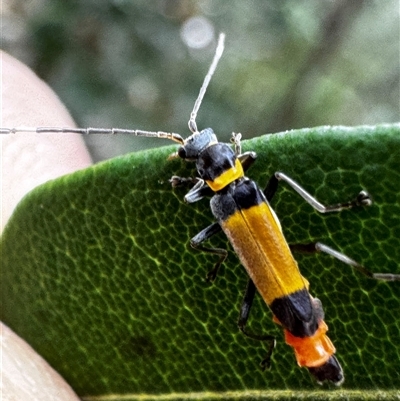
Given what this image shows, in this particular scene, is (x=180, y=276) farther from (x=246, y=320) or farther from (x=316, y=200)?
(x=316, y=200)

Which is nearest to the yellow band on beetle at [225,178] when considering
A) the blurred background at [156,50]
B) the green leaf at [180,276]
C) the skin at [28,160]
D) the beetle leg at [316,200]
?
the green leaf at [180,276]

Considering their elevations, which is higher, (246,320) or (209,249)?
(209,249)

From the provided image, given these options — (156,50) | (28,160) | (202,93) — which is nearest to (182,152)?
(202,93)

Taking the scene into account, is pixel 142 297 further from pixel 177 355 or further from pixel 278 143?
pixel 278 143

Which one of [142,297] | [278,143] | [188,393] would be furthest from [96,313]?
[278,143]

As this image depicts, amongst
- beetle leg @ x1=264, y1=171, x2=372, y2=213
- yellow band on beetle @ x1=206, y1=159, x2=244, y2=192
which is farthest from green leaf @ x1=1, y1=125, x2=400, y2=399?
yellow band on beetle @ x1=206, y1=159, x2=244, y2=192

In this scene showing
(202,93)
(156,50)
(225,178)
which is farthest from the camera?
(156,50)

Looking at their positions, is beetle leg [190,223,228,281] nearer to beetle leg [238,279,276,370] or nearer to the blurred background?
beetle leg [238,279,276,370]
